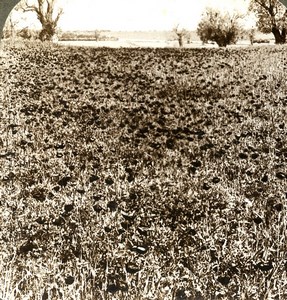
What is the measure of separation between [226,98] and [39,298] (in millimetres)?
1513

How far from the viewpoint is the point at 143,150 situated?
2277 millimetres

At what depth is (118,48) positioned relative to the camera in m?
2.40

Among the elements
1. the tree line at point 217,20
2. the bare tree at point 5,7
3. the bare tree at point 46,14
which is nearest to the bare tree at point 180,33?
the tree line at point 217,20

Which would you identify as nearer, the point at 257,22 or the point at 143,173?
the point at 143,173

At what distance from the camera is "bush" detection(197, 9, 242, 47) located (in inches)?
92.5

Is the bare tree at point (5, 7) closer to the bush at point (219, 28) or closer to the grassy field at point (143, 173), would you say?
the grassy field at point (143, 173)

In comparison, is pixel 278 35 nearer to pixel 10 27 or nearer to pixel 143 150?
pixel 143 150

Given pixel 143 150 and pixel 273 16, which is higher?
pixel 273 16

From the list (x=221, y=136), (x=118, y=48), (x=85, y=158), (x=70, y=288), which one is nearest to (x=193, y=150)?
(x=221, y=136)

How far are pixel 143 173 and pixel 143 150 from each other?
136 millimetres

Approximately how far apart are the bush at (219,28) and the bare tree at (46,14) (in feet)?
2.73

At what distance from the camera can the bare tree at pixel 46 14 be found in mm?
2295

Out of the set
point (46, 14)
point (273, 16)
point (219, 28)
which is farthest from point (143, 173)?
point (273, 16)

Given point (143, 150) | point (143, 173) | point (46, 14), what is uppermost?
point (46, 14)
